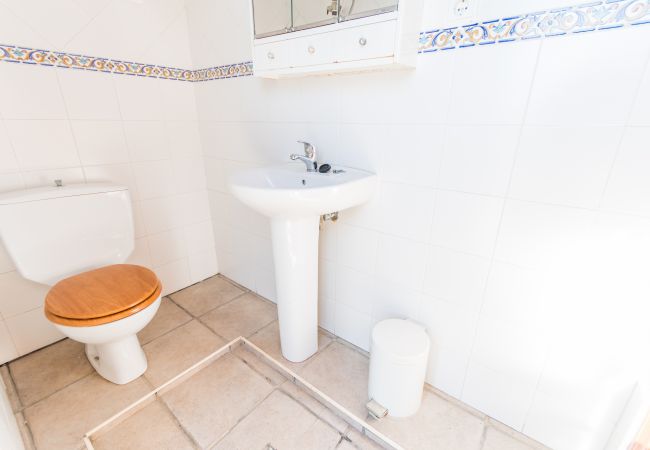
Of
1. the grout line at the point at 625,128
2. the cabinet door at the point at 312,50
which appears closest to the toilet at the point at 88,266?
the cabinet door at the point at 312,50

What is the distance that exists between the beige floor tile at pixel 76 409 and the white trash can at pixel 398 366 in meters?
0.96

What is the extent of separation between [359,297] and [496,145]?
837 mm

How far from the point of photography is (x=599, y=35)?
2.36ft

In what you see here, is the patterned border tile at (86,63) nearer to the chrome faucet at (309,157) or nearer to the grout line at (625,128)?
the chrome faucet at (309,157)

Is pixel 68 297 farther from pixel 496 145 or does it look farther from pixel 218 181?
pixel 496 145

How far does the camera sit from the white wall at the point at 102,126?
1237mm

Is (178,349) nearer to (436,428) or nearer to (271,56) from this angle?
(436,428)

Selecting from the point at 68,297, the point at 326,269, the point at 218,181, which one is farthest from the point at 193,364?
the point at 218,181

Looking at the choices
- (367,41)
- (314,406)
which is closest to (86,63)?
(367,41)

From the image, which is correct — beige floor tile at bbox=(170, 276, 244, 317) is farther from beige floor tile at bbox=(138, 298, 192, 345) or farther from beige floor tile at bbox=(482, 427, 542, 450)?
beige floor tile at bbox=(482, 427, 542, 450)

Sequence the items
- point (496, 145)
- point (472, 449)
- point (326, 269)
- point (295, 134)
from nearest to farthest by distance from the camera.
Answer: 1. point (496, 145)
2. point (472, 449)
3. point (295, 134)
4. point (326, 269)

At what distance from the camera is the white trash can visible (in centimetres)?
107

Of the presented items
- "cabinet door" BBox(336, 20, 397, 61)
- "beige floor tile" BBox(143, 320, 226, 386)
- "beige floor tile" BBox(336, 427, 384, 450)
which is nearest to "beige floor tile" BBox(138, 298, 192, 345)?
"beige floor tile" BBox(143, 320, 226, 386)

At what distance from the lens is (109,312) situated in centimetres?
106
